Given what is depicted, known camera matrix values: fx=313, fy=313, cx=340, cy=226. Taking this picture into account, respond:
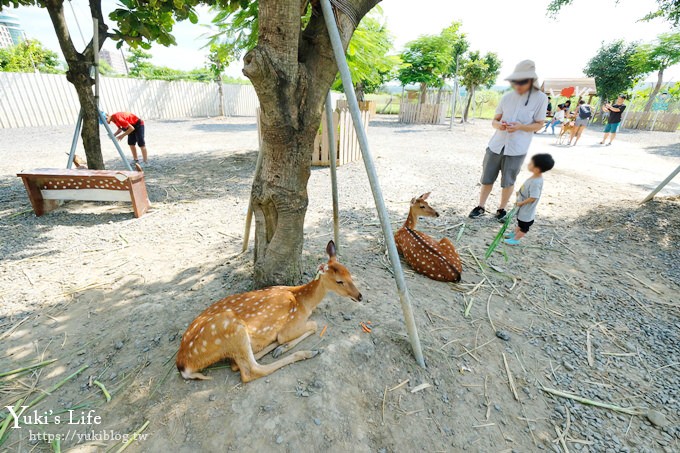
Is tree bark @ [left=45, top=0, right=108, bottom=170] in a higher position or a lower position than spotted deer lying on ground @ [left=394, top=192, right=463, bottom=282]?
higher

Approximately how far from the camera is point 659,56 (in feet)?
73.4

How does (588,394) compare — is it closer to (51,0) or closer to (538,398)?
(538,398)

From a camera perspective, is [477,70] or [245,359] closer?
[245,359]

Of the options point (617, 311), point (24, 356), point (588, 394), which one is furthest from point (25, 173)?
point (617, 311)

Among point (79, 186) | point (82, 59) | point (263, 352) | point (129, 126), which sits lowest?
point (263, 352)

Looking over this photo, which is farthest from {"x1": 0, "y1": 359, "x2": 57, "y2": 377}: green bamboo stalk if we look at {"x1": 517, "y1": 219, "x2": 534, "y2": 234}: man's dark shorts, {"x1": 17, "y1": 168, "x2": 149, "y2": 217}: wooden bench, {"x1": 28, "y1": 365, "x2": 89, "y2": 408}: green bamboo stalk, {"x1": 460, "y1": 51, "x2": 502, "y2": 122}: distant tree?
{"x1": 460, "y1": 51, "x2": 502, "y2": 122}: distant tree

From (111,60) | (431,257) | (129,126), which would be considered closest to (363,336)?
(431,257)

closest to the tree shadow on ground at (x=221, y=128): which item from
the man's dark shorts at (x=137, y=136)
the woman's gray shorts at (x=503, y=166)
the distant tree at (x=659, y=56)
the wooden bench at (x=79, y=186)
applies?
the man's dark shorts at (x=137, y=136)

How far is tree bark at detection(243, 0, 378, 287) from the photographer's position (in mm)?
2322

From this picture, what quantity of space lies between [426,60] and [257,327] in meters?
25.0

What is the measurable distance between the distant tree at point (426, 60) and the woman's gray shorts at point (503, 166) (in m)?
19.5

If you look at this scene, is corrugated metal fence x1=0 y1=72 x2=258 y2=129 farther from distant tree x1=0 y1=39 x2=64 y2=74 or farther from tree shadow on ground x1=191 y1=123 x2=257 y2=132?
distant tree x1=0 y1=39 x2=64 y2=74

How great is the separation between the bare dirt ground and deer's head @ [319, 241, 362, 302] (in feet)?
1.44

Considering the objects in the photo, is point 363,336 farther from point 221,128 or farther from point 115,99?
point 115,99
